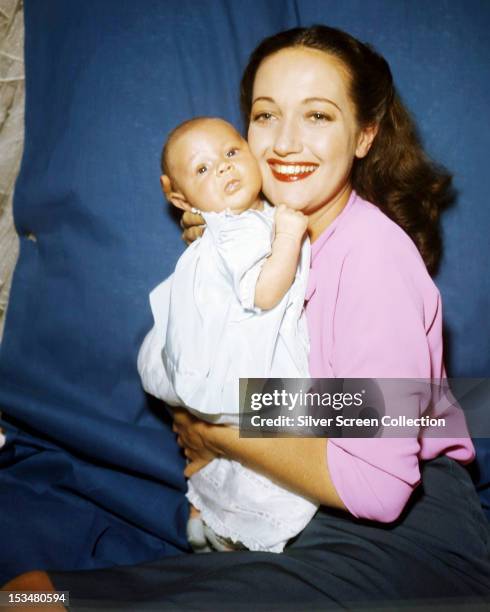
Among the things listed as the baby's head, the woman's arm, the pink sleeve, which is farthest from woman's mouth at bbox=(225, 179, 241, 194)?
the woman's arm

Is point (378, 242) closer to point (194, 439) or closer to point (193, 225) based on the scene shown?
point (193, 225)

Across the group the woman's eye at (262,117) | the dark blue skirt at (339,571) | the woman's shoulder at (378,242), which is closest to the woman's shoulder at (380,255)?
the woman's shoulder at (378,242)

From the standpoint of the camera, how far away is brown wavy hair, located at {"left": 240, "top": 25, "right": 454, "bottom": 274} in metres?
1.07

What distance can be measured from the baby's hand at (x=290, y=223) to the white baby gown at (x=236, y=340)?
0.02 meters

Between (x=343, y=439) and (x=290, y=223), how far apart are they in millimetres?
349

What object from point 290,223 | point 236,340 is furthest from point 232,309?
point 290,223

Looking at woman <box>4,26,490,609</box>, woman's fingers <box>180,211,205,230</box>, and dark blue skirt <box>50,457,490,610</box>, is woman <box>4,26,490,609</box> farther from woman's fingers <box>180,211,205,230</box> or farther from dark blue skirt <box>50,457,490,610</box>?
woman's fingers <box>180,211,205,230</box>

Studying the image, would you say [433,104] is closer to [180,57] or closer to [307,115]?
[307,115]

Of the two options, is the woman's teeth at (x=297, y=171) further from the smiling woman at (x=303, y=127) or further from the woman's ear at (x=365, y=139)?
the woman's ear at (x=365, y=139)

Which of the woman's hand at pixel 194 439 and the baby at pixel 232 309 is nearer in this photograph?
the baby at pixel 232 309

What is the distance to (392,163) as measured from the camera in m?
1.16

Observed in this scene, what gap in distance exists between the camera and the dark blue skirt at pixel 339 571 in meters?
0.85

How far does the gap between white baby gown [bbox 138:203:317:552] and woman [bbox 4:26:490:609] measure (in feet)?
0.13

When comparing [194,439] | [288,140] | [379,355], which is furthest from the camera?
[194,439]
